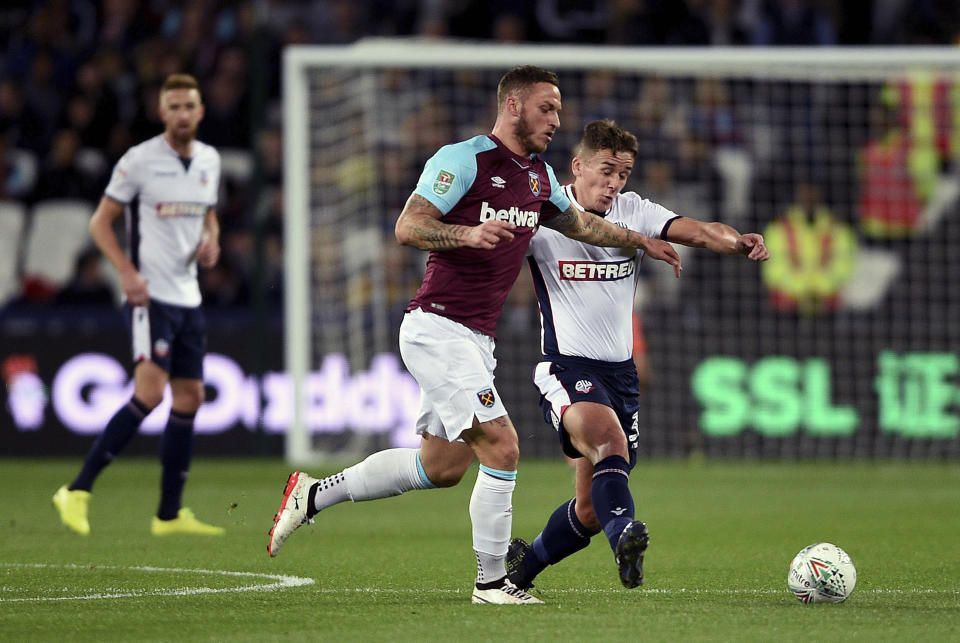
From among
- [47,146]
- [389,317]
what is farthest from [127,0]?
[389,317]

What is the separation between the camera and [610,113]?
1440 centimetres

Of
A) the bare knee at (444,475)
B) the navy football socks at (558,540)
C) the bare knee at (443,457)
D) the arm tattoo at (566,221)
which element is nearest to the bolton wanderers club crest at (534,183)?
the arm tattoo at (566,221)

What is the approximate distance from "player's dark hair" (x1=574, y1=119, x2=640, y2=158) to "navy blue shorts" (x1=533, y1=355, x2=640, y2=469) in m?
0.84

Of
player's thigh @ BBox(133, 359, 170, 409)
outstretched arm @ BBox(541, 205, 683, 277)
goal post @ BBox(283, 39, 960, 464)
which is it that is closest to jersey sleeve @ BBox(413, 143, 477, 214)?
outstretched arm @ BBox(541, 205, 683, 277)

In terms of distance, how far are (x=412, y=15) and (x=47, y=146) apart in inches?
165

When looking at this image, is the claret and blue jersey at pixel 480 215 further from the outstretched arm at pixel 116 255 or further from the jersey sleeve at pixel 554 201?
the outstretched arm at pixel 116 255

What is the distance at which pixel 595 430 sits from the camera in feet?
19.7

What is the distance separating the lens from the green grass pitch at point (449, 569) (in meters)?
5.23

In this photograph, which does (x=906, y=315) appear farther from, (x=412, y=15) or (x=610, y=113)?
(x=412, y=15)

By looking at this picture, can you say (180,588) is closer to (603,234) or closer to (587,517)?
(587,517)

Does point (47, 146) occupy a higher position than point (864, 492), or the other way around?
point (47, 146)

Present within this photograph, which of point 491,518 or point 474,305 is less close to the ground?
point 474,305

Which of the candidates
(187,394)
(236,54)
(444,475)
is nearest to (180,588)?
(444,475)

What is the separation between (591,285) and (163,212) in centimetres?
317
